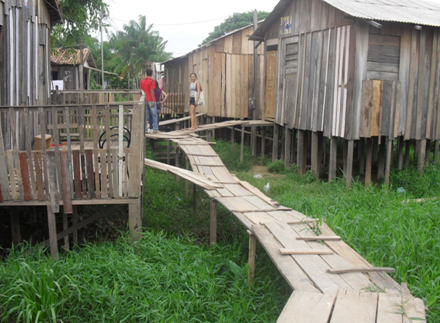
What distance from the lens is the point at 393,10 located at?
9.06 meters

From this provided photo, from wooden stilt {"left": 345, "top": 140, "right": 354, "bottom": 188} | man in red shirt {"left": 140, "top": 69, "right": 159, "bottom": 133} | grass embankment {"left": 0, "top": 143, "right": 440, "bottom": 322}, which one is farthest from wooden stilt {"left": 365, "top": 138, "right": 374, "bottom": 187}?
man in red shirt {"left": 140, "top": 69, "right": 159, "bottom": 133}

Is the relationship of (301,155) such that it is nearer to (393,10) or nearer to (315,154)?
(315,154)

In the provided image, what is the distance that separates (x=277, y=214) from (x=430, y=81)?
18.1 feet

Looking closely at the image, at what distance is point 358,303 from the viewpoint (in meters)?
3.05

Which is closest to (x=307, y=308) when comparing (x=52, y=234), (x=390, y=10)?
(x=52, y=234)

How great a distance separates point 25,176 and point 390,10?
7471mm

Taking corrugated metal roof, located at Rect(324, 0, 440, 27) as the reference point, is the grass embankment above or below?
below

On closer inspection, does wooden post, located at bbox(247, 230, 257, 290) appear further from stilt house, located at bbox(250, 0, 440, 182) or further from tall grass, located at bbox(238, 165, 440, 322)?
stilt house, located at bbox(250, 0, 440, 182)

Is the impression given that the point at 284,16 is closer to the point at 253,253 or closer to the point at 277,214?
the point at 277,214

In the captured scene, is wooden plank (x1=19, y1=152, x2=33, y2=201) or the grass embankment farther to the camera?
wooden plank (x1=19, y1=152, x2=33, y2=201)

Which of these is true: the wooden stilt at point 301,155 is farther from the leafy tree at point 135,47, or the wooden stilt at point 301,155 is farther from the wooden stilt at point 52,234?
the leafy tree at point 135,47

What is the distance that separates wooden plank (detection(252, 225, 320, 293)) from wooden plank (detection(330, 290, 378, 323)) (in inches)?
8.9

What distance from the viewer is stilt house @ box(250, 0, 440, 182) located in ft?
27.5

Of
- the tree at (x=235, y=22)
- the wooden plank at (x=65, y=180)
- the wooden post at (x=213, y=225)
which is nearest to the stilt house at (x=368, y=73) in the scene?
the wooden post at (x=213, y=225)
